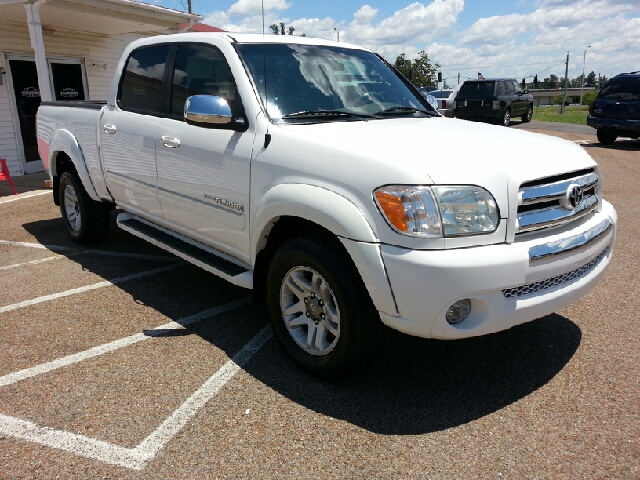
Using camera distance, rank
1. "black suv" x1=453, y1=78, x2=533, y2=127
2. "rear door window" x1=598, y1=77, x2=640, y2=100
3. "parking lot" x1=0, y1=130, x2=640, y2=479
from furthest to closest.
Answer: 1. "black suv" x1=453, y1=78, x2=533, y2=127
2. "rear door window" x1=598, y1=77, x2=640, y2=100
3. "parking lot" x1=0, y1=130, x2=640, y2=479

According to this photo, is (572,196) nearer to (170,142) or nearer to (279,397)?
(279,397)

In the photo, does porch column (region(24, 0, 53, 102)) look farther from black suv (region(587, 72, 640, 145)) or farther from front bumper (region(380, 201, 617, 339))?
black suv (region(587, 72, 640, 145))

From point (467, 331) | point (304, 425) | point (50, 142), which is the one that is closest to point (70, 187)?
point (50, 142)

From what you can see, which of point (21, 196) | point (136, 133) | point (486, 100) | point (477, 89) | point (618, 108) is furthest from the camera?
point (477, 89)

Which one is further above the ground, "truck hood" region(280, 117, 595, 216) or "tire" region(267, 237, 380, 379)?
"truck hood" region(280, 117, 595, 216)

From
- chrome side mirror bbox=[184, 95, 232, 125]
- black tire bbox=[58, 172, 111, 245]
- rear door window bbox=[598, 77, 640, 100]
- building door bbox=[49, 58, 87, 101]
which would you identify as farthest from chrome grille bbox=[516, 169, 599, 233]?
rear door window bbox=[598, 77, 640, 100]

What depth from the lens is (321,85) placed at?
380cm

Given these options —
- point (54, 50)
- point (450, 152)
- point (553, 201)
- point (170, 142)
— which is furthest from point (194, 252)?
point (54, 50)

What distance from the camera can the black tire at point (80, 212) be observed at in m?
5.67

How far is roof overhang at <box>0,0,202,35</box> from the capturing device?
937 centimetres

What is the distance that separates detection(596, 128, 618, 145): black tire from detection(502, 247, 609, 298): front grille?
14.0 m

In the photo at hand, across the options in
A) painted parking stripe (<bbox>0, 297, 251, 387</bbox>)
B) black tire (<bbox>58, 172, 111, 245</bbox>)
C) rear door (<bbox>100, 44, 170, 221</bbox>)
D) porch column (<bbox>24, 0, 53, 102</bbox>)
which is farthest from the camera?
porch column (<bbox>24, 0, 53, 102</bbox>)

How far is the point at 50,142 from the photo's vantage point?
600cm

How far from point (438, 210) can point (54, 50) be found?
38.5ft
